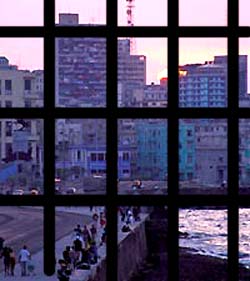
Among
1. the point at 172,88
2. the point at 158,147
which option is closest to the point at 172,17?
the point at 172,88

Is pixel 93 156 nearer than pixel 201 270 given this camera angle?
Yes

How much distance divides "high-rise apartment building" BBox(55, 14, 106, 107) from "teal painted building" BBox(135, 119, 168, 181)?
0.38 ft

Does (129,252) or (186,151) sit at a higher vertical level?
(186,151)

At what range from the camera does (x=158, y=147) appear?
1983 millimetres

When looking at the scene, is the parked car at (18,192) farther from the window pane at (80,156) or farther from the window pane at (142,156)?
the window pane at (142,156)

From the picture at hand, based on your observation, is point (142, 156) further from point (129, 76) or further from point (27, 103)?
point (27, 103)

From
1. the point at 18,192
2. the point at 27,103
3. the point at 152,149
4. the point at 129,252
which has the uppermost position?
the point at 27,103

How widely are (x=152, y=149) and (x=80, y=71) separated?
0.85ft

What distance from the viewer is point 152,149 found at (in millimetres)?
1992

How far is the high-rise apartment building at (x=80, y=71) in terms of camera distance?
6.41 ft

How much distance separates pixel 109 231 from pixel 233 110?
1.37ft

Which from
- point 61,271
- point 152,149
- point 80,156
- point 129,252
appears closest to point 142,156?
point 152,149

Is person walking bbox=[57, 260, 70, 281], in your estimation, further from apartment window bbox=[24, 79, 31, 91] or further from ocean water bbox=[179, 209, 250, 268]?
apartment window bbox=[24, 79, 31, 91]

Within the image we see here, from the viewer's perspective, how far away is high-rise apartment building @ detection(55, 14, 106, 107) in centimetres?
196
